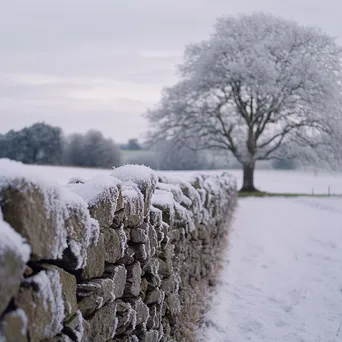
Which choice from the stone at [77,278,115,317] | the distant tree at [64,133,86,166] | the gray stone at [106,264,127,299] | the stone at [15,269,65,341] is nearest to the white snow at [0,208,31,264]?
the stone at [15,269,65,341]

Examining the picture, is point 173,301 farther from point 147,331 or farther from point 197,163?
point 197,163

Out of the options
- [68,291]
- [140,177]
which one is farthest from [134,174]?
[68,291]

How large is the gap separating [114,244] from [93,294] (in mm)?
409

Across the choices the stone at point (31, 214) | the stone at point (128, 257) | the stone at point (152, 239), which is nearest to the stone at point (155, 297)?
the stone at point (152, 239)

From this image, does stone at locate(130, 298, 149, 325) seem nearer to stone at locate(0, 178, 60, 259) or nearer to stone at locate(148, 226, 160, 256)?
stone at locate(148, 226, 160, 256)

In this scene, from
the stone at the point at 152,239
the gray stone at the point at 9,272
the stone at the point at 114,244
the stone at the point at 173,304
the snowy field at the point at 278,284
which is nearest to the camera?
the gray stone at the point at 9,272

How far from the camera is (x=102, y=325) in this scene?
2357 mm

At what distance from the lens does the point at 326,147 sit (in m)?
23.0

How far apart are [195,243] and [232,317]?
994 millimetres

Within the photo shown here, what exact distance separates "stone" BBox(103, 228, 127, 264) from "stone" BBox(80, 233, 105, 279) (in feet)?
0.29

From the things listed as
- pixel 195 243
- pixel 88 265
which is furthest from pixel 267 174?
pixel 88 265

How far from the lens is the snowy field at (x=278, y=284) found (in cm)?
473

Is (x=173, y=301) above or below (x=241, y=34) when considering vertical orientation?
below

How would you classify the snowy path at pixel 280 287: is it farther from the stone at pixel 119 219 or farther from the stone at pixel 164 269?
the stone at pixel 119 219
